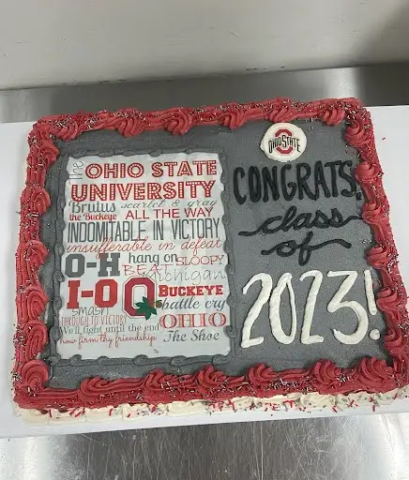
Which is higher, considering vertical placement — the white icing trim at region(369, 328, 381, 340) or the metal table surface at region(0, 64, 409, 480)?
the white icing trim at region(369, 328, 381, 340)

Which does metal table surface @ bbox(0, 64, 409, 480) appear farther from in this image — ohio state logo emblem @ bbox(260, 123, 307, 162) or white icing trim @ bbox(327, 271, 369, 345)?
ohio state logo emblem @ bbox(260, 123, 307, 162)

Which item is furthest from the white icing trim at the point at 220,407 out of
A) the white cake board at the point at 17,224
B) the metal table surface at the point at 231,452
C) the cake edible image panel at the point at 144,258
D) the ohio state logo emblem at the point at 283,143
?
the ohio state logo emblem at the point at 283,143

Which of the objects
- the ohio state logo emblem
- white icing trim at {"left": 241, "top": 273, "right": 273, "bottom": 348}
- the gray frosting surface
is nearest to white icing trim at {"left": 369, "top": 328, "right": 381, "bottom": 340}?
the gray frosting surface

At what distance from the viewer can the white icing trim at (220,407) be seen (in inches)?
52.2

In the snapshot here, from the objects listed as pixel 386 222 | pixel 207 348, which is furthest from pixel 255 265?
pixel 386 222

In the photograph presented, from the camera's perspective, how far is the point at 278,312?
138 cm

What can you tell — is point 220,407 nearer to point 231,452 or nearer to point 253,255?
point 231,452

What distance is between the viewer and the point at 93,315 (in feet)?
4.53

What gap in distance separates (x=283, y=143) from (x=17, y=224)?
82 centimetres

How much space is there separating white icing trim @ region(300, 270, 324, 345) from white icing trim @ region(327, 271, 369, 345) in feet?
0.13

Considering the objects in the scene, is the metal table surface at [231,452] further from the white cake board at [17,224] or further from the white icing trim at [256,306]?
the white icing trim at [256,306]

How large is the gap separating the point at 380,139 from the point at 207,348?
2.78 ft

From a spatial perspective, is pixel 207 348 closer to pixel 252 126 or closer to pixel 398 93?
pixel 252 126

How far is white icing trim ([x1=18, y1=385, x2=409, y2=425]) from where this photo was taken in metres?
1.33
